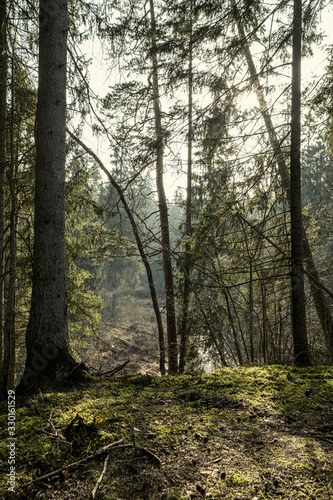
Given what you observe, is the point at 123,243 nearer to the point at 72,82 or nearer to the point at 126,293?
the point at 72,82

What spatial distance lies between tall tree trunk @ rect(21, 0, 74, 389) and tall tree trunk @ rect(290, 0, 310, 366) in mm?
2966

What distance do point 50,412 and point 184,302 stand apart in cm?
556

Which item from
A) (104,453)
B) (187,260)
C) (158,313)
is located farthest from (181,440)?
(158,313)

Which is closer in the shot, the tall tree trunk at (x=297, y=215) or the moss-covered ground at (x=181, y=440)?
the moss-covered ground at (x=181, y=440)

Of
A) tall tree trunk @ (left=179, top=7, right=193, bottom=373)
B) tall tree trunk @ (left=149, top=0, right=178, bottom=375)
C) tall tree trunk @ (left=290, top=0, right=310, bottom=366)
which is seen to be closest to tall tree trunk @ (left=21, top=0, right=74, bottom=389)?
tall tree trunk @ (left=179, top=7, right=193, bottom=373)

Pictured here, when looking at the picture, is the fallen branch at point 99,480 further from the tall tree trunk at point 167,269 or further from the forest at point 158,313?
the tall tree trunk at point 167,269

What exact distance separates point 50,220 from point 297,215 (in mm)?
3245

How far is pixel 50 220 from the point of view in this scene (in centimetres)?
325

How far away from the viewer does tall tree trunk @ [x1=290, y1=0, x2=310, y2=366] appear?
12.7 ft

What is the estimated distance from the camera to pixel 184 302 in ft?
25.1

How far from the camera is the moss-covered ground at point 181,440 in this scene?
4.93ft

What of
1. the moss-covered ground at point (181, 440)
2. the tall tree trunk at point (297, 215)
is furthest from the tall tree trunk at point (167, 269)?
the moss-covered ground at point (181, 440)

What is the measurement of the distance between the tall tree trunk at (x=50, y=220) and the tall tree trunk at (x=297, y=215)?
297 centimetres

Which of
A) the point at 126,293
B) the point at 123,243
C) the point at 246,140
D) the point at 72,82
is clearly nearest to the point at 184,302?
the point at 123,243
